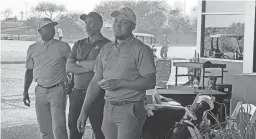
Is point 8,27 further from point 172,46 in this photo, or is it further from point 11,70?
point 172,46

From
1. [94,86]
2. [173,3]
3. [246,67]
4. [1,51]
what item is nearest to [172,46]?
[173,3]

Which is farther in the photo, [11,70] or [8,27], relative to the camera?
[8,27]

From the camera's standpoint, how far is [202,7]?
11367 mm

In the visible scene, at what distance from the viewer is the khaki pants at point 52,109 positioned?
5570 mm

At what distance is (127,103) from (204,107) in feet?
3.90

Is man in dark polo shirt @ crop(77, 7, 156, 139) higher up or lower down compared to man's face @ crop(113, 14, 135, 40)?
lower down

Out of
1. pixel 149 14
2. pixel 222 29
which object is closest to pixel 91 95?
pixel 222 29

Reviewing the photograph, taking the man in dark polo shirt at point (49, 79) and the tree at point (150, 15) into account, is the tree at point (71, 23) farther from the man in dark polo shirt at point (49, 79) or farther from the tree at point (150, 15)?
the man in dark polo shirt at point (49, 79)

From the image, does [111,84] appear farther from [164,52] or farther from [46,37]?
[164,52]

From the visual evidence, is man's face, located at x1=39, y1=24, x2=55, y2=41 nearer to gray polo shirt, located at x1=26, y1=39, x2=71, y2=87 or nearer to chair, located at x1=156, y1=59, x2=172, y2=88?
gray polo shirt, located at x1=26, y1=39, x2=71, y2=87

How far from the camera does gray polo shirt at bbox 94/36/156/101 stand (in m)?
3.85

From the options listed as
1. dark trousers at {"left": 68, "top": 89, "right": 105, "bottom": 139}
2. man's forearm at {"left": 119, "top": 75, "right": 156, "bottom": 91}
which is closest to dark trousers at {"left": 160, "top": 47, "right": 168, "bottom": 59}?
dark trousers at {"left": 68, "top": 89, "right": 105, "bottom": 139}

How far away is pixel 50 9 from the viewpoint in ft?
58.7

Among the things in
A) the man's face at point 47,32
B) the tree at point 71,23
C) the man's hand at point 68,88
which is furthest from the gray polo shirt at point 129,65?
the tree at point 71,23
